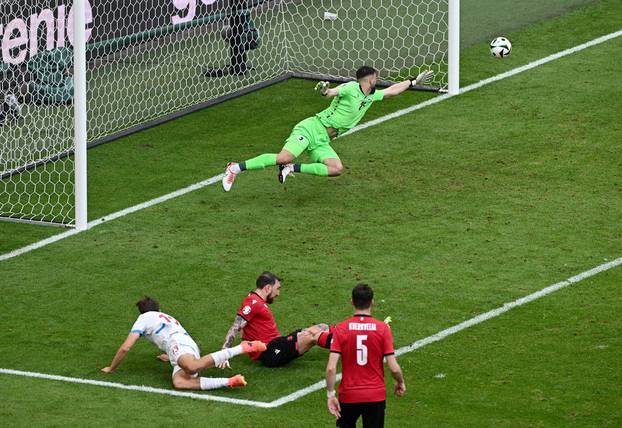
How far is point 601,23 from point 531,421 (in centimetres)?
1217

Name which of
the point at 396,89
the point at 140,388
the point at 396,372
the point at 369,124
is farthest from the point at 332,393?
the point at 369,124

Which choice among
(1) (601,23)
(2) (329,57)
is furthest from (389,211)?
(1) (601,23)

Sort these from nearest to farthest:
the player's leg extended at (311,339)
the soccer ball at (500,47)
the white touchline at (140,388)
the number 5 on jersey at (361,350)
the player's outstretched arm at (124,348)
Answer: the number 5 on jersey at (361,350)
the white touchline at (140,388)
the player's outstretched arm at (124,348)
the player's leg extended at (311,339)
the soccer ball at (500,47)

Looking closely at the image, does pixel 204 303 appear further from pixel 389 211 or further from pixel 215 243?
pixel 389 211

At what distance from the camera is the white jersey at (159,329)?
14281 mm

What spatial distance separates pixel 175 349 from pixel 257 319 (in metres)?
0.89

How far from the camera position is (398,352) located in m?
14.7

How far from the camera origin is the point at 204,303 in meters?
16.1

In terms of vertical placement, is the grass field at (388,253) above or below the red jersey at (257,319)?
below

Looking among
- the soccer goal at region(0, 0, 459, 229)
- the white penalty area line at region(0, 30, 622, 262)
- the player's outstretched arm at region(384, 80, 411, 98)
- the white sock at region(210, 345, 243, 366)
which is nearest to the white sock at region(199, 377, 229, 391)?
the white sock at region(210, 345, 243, 366)

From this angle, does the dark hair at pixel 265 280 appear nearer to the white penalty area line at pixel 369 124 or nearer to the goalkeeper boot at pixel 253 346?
the goalkeeper boot at pixel 253 346

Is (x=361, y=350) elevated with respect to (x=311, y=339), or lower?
elevated

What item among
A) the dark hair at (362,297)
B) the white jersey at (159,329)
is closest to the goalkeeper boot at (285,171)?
the white jersey at (159,329)

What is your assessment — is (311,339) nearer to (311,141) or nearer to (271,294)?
(271,294)
